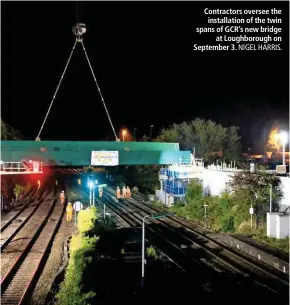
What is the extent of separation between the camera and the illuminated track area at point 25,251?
56.9 feet

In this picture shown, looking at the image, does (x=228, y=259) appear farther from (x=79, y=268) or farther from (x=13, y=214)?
(x=13, y=214)

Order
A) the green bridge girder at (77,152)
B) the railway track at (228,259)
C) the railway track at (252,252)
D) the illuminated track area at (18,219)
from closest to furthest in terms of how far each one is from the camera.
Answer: the railway track at (228,259) < the railway track at (252,252) < the illuminated track area at (18,219) < the green bridge girder at (77,152)

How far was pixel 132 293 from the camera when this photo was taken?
16406mm

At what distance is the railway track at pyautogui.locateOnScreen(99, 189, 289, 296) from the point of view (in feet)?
59.6

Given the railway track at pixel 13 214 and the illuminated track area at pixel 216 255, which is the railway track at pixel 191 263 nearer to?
the illuminated track area at pixel 216 255

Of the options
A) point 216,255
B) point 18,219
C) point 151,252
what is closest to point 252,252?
point 216,255

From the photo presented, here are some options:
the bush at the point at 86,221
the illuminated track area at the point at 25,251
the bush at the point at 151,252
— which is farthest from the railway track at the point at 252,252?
the illuminated track area at the point at 25,251

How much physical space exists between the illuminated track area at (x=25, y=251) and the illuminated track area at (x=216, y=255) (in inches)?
319

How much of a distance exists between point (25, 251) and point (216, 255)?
11.1 m

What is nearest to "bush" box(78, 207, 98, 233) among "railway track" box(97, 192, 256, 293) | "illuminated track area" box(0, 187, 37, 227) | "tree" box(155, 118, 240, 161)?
"railway track" box(97, 192, 256, 293)

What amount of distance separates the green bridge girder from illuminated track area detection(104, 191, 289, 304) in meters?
5.69

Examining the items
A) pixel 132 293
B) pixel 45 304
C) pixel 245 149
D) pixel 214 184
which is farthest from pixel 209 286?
pixel 245 149

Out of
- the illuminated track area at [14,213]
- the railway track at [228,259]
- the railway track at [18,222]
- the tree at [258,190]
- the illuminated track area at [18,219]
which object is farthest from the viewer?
the illuminated track area at [14,213]

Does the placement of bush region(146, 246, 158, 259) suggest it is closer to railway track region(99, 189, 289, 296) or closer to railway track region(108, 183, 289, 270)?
railway track region(99, 189, 289, 296)
